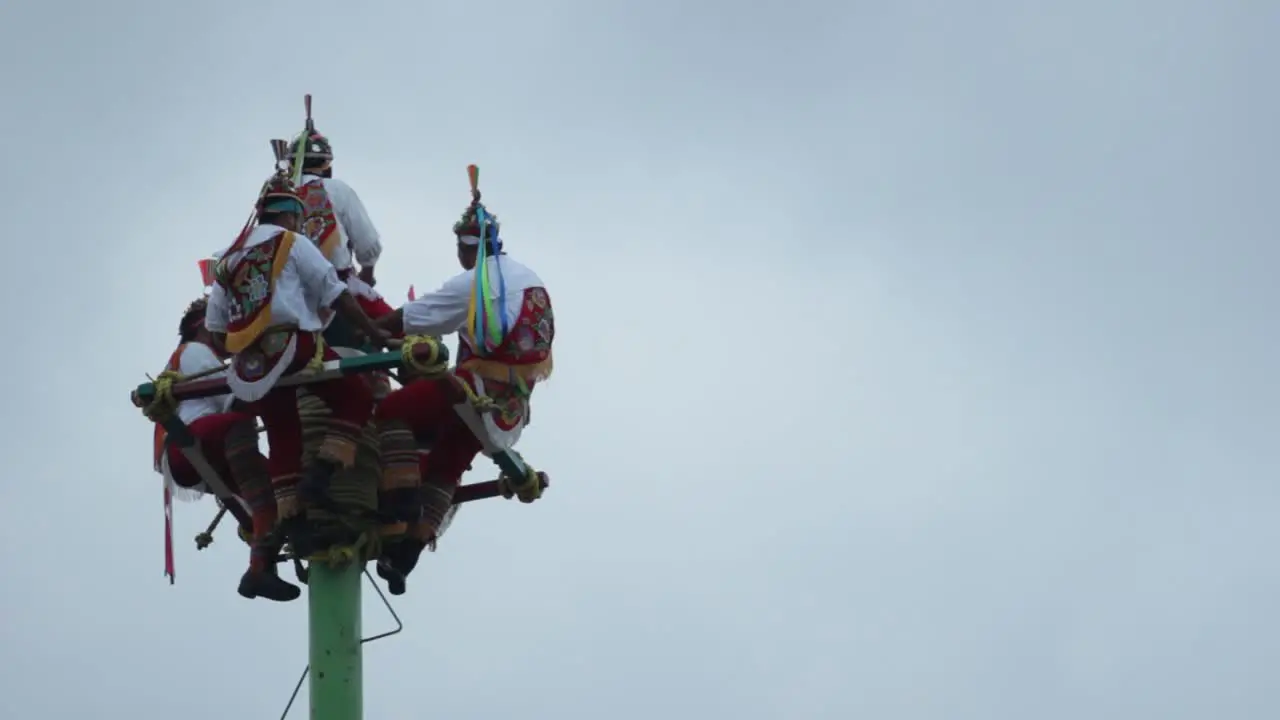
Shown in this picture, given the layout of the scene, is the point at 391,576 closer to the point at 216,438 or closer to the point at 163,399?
the point at 216,438

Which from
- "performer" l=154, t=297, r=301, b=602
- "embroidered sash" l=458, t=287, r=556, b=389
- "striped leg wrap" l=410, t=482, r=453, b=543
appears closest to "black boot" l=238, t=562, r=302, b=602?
"performer" l=154, t=297, r=301, b=602

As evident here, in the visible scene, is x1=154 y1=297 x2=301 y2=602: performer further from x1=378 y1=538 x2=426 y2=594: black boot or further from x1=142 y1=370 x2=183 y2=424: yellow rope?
x1=378 y1=538 x2=426 y2=594: black boot

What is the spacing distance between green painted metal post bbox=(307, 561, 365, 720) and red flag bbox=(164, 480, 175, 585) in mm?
1886

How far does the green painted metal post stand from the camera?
2830cm

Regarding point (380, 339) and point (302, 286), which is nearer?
point (302, 286)

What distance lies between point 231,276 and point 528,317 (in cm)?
288

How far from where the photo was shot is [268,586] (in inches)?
1139

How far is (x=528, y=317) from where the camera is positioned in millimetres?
28906

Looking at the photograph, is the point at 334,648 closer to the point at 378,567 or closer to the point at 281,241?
the point at 378,567

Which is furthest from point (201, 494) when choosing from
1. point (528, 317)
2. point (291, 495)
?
point (528, 317)

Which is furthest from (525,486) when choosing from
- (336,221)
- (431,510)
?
(336,221)

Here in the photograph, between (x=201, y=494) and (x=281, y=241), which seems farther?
(x=201, y=494)

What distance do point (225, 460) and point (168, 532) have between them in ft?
3.68

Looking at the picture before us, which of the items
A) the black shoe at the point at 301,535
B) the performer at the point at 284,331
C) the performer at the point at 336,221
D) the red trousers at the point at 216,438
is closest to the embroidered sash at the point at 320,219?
the performer at the point at 336,221
